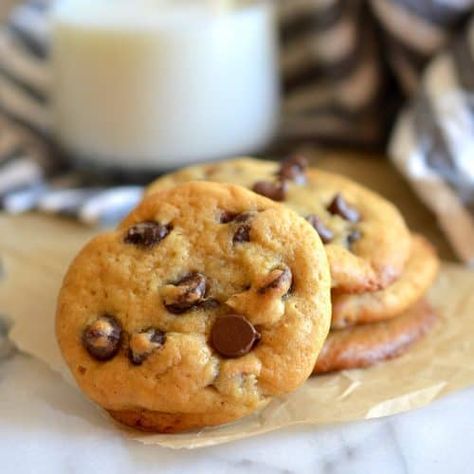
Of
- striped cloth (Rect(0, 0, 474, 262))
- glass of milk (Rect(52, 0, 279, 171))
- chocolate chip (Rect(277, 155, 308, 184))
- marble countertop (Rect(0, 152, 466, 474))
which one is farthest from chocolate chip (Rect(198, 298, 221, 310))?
glass of milk (Rect(52, 0, 279, 171))

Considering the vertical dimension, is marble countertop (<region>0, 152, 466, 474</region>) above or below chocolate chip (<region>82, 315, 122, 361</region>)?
below

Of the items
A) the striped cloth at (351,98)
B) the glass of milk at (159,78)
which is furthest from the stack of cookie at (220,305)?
the glass of milk at (159,78)

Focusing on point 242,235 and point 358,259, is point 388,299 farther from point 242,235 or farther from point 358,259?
point 242,235

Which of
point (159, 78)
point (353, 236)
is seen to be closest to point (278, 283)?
point (353, 236)

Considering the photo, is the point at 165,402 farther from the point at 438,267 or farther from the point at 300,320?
the point at 438,267

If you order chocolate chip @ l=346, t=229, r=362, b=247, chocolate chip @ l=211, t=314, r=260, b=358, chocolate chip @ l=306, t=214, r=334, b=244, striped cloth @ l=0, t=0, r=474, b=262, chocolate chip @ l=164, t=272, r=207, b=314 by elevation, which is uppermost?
chocolate chip @ l=164, t=272, r=207, b=314

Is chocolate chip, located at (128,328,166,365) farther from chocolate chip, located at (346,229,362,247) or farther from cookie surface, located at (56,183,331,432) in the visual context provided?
chocolate chip, located at (346,229,362,247)

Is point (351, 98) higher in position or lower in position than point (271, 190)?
lower
